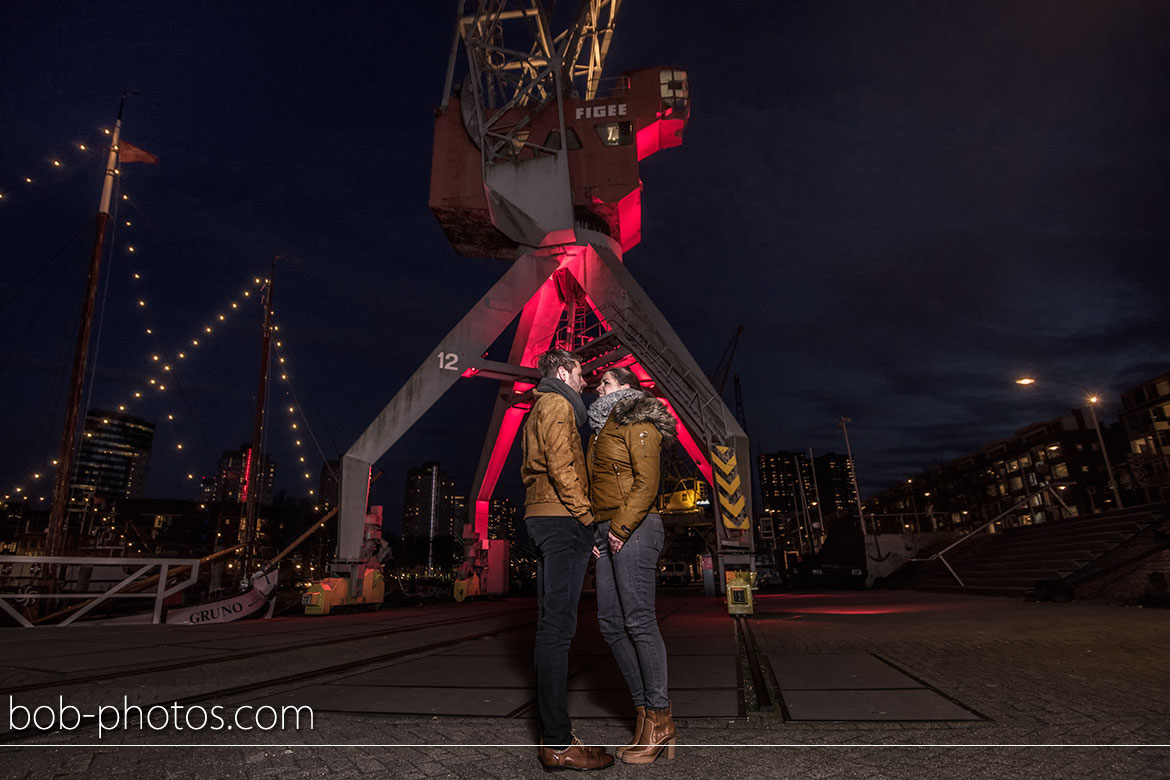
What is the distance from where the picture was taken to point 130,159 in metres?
18.4

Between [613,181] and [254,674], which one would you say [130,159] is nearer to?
[613,181]

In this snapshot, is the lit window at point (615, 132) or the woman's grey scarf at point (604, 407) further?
the lit window at point (615, 132)

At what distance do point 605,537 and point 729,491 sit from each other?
9273 millimetres

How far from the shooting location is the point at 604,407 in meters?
3.00

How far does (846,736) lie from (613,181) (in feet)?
51.5

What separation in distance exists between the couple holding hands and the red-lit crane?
11.1 m

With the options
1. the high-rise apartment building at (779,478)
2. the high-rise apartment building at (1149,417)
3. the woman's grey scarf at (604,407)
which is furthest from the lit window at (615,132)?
the high-rise apartment building at (779,478)

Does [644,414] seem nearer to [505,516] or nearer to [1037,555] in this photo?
[1037,555]

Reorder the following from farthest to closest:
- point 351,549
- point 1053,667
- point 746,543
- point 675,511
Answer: point 675,511 < point 351,549 < point 746,543 < point 1053,667

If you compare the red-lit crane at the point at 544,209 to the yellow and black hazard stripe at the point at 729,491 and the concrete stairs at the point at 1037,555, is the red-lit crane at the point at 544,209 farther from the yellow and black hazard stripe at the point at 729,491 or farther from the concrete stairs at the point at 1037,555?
the concrete stairs at the point at 1037,555

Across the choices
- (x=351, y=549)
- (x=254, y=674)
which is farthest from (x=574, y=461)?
(x=351, y=549)

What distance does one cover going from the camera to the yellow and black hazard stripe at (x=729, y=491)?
11.1 m

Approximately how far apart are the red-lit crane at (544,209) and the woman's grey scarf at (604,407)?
35.9ft

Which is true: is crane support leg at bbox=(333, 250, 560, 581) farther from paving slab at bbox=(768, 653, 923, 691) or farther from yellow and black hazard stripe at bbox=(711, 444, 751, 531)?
paving slab at bbox=(768, 653, 923, 691)
